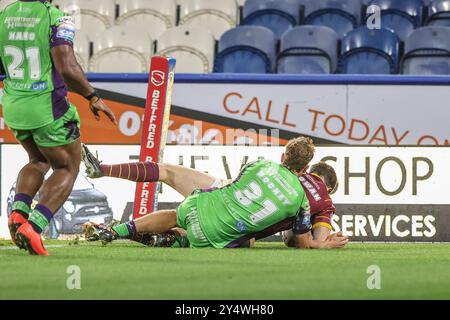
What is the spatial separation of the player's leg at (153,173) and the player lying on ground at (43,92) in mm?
887

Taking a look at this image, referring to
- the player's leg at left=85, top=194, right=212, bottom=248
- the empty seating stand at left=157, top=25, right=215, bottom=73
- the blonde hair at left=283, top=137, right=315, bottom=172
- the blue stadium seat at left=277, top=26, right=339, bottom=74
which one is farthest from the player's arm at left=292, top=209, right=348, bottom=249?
the empty seating stand at left=157, top=25, right=215, bottom=73

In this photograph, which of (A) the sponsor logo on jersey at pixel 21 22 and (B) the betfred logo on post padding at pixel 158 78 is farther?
(B) the betfred logo on post padding at pixel 158 78

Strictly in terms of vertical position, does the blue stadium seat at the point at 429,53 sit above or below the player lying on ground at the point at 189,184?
above

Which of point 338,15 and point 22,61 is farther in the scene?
point 338,15

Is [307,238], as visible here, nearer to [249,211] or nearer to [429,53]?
[249,211]

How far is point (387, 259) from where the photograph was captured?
7539mm

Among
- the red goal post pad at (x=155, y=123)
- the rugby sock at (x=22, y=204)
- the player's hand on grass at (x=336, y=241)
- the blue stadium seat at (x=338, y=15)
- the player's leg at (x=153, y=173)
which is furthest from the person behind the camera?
the blue stadium seat at (x=338, y=15)

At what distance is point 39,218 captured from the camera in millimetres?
7387

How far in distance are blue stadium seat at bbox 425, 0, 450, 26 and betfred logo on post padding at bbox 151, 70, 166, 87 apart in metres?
4.58

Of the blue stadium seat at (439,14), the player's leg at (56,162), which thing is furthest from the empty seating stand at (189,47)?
the player's leg at (56,162)

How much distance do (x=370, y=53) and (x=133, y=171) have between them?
4.75m

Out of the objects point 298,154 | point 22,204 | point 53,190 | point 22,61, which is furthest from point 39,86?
point 298,154

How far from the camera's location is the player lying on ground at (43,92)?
741 cm

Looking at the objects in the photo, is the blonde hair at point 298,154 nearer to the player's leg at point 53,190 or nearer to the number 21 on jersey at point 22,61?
the player's leg at point 53,190
